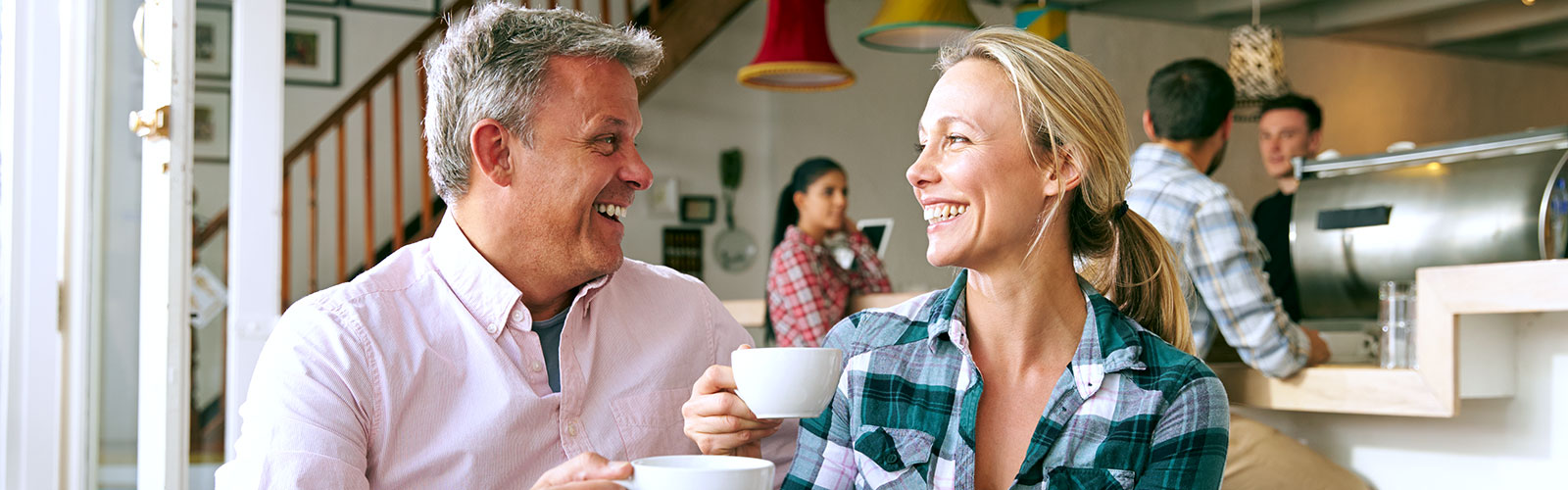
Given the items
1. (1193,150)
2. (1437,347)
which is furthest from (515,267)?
(1193,150)

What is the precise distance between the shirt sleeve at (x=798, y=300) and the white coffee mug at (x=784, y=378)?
9.74 ft

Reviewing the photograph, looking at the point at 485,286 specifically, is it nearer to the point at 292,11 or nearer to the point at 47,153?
the point at 47,153

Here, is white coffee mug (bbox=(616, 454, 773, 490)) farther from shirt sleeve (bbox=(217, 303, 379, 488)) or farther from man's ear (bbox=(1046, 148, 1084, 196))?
man's ear (bbox=(1046, 148, 1084, 196))

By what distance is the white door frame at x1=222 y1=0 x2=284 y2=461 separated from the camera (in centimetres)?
220

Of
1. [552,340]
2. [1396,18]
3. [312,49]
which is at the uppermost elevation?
[1396,18]

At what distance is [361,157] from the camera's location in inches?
263

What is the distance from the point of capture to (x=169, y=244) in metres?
1.53

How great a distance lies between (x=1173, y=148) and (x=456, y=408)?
1851 millimetres

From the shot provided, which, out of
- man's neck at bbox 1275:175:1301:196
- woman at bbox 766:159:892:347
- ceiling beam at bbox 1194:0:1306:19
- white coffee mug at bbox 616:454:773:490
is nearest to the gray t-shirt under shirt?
white coffee mug at bbox 616:454:773:490

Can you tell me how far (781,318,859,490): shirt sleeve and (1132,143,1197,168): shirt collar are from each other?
56.1 inches

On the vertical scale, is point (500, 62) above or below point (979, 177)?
above

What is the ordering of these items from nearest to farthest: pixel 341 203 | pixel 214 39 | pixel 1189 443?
1. pixel 1189 443
2. pixel 214 39
3. pixel 341 203

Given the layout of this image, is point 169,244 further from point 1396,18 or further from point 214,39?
point 1396,18

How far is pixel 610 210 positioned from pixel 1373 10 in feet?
18.7
